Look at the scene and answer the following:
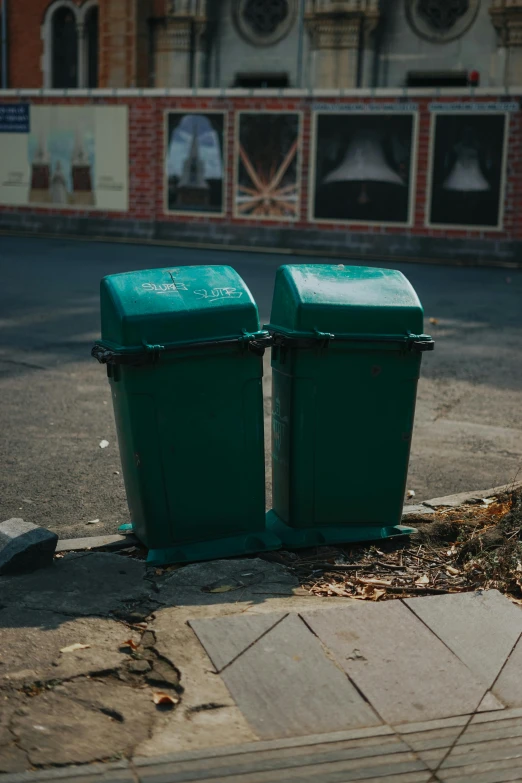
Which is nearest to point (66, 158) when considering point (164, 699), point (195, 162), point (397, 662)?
point (195, 162)

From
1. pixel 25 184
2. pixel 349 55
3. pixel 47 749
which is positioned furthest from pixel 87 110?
pixel 47 749

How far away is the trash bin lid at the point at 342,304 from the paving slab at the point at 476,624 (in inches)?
52.7

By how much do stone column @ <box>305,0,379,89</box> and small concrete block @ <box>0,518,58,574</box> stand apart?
2629cm

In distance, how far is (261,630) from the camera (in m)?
4.12

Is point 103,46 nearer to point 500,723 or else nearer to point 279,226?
point 279,226

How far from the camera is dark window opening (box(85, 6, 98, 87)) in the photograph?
3394cm

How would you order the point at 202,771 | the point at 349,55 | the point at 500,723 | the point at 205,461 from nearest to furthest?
the point at 202,771 → the point at 500,723 → the point at 205,461 → the point at 349,55

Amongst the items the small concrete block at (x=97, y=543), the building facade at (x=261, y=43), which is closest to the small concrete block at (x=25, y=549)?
the small concrete block at (x=97, y=543)

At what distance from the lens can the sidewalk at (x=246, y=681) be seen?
10.9 ft

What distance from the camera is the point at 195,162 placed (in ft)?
80.1

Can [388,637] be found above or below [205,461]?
below

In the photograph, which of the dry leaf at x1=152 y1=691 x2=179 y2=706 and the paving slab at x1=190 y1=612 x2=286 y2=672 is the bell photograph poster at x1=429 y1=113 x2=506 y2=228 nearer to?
the paving slab at x1=190 y1=612 x2=286 y2=672

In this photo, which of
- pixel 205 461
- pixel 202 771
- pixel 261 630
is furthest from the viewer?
pixel 205 461

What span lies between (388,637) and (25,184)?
79.2ft
